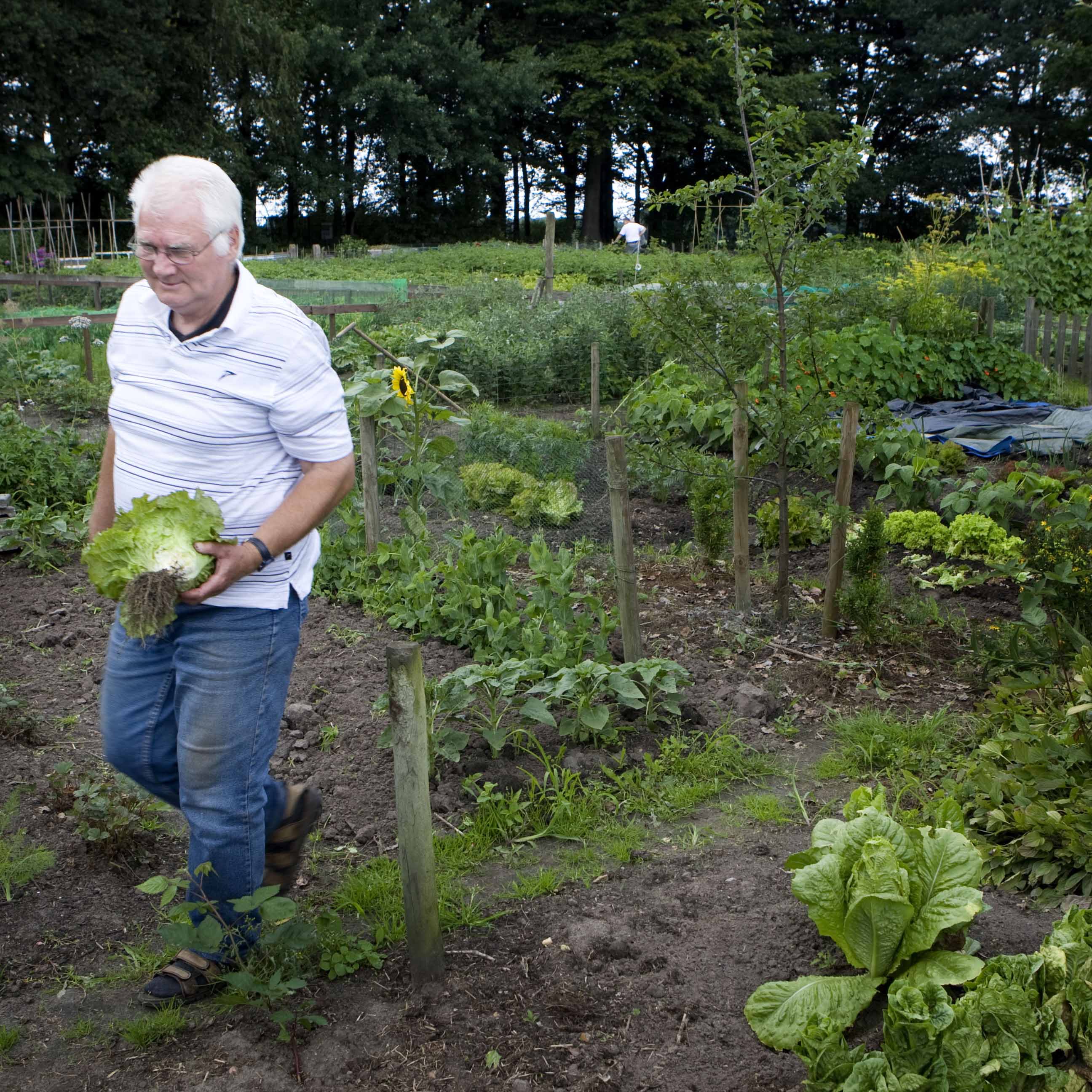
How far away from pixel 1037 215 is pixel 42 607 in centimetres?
1348

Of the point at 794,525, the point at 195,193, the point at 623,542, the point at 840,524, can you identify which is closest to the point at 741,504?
the point at 840,524

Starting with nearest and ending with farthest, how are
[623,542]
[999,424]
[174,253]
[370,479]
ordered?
[174,253]
[623,542]
[370,479]
[999,424]

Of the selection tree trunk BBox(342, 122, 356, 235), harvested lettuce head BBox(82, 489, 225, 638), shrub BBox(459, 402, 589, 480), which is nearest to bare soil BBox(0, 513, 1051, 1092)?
harvested lettuce head BBox(82, 489, 225, 638)

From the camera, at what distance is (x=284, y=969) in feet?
8.68

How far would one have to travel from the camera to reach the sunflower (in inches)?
225

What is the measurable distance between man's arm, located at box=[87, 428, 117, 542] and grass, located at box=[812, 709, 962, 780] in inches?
99.8

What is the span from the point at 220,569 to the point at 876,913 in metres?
1.65

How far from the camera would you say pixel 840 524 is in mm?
4855

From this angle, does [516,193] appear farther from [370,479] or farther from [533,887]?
[533,887]

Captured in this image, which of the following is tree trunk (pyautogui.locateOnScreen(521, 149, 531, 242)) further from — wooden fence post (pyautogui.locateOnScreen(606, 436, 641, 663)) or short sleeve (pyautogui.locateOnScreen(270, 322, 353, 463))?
short sleeve (pyautogui.locateOnScreen(270, 322, 353, 463))

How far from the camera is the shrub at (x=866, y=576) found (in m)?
4.85

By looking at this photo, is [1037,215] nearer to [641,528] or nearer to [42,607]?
[641,528]

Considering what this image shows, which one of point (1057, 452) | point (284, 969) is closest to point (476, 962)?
point (284, 969)

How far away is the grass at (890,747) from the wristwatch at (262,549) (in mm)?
2341
